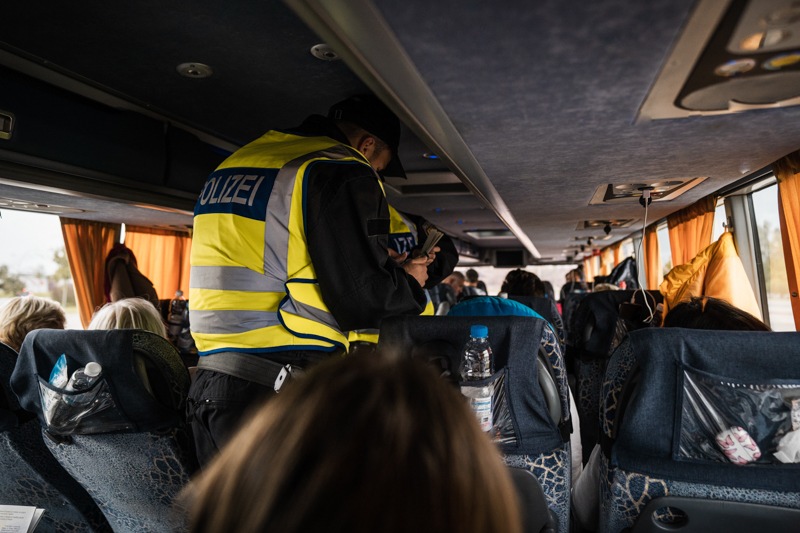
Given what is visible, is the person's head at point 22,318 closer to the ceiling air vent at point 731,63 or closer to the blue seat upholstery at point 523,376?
the blue seat upholstery at point 523,376

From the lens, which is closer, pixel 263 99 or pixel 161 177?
pixel 263 99

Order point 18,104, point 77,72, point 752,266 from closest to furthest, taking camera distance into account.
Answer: point 18,104
point 77,72
point 752,266

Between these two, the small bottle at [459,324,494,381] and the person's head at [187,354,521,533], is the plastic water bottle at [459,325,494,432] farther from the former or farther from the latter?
the person's head at [187,354,521,533]

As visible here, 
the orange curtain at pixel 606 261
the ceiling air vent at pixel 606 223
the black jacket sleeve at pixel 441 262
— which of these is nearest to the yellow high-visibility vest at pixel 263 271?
the black jacket sleeve at pixel 441 262

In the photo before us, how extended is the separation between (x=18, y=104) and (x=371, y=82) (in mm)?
2190

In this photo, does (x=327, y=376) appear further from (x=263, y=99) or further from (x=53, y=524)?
(x=263, y=99)

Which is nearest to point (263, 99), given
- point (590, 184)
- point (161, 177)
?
point (161, 177)

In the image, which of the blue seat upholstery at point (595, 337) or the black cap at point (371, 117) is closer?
the black cap at point (371, 117)

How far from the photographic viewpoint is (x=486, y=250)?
16.2 m

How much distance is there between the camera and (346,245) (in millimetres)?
1798

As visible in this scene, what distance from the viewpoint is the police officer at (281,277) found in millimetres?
1798

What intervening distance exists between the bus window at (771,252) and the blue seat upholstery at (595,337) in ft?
3.41

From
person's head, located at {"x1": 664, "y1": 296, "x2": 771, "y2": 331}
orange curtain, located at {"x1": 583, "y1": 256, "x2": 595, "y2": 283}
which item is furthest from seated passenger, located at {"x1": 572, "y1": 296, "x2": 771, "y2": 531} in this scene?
orange curtain, located at {"x1": 583, "y1": 256, "x2": 595, "y2": 283}

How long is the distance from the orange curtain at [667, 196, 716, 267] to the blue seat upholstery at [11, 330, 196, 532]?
193 inches
